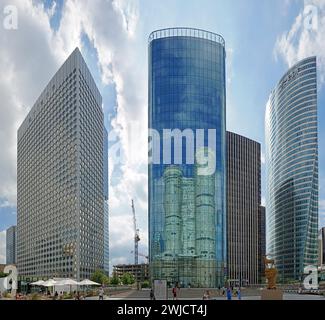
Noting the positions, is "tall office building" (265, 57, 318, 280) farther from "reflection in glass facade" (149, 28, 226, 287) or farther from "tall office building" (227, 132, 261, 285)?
"reflection in glass facade" (149, 28, 226, 287)

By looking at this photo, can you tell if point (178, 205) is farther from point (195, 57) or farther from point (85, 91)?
point (85, 91)

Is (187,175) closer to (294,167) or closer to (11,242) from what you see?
(294,167)

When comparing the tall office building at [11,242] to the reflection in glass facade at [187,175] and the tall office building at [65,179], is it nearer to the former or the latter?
the tall office building at [65,179]

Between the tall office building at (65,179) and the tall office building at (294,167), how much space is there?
2513cm

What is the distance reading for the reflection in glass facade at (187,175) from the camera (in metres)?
50.1

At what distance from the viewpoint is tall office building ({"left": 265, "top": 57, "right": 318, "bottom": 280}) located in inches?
2411

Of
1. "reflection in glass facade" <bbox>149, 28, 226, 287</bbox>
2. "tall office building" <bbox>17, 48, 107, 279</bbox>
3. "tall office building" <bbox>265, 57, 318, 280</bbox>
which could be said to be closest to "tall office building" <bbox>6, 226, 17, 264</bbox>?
"tall office building" <bbox>17, 48, 107, 279</bbox>

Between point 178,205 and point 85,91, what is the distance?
2222cm

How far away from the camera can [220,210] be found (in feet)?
177

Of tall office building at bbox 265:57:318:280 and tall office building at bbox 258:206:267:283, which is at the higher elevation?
tall office building at bbox 265:57:318:280

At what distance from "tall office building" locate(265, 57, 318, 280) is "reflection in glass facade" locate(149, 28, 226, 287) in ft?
44.1

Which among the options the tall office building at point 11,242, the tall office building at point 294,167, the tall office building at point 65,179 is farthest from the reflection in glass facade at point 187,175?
the tall office building at point 11,242

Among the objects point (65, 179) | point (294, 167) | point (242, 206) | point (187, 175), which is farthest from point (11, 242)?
point (294, 167)
